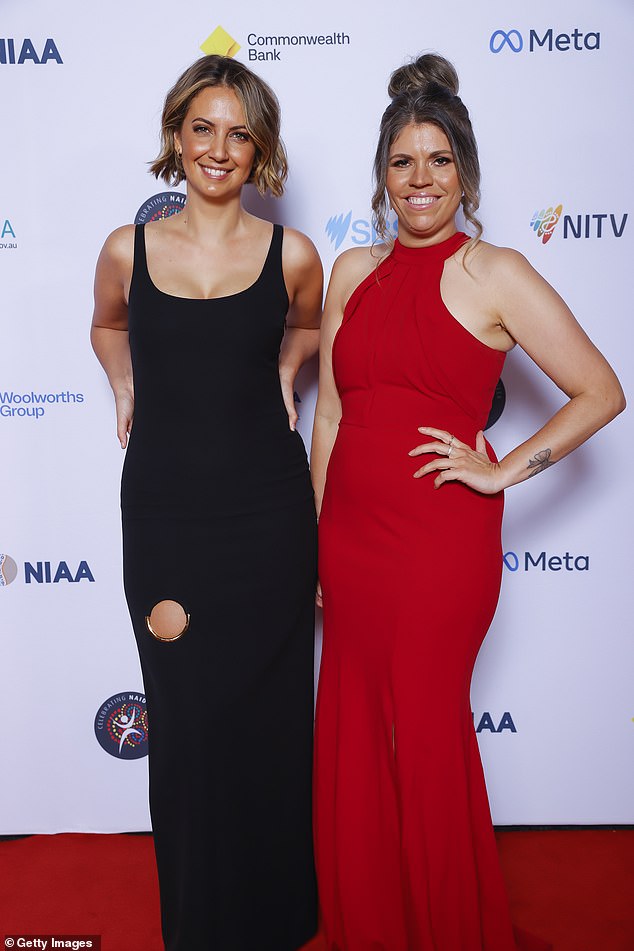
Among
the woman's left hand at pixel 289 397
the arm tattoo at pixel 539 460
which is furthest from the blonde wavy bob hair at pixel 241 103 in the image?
the arm tattoo at pixel 539 460

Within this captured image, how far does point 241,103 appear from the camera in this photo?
1733 mm

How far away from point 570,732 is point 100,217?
206 cm

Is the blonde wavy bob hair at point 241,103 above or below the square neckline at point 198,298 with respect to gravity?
above

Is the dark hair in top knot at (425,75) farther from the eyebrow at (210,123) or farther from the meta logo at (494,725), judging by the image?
the meta logo at (494,725)

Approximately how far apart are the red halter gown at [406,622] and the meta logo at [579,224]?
683 mm

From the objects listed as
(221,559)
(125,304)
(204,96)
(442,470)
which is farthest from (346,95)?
(221,559)

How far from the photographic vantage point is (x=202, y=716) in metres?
1.80

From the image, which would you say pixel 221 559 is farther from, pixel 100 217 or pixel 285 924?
pixel 100 217

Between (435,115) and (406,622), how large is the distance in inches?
39.8

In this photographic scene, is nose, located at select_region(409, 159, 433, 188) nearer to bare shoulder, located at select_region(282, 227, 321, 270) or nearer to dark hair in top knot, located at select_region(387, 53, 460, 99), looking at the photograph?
dark hair in top knot, located at select_region(387, 53, 460, 99)

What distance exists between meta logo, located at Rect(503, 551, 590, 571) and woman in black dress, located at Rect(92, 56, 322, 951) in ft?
2.81

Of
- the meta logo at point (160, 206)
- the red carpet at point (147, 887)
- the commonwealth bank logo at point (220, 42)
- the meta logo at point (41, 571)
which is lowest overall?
the red carpet at point (147, 887)

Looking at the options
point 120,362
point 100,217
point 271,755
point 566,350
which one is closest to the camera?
point 566,350

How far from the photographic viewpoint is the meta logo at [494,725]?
2609 millimetres
